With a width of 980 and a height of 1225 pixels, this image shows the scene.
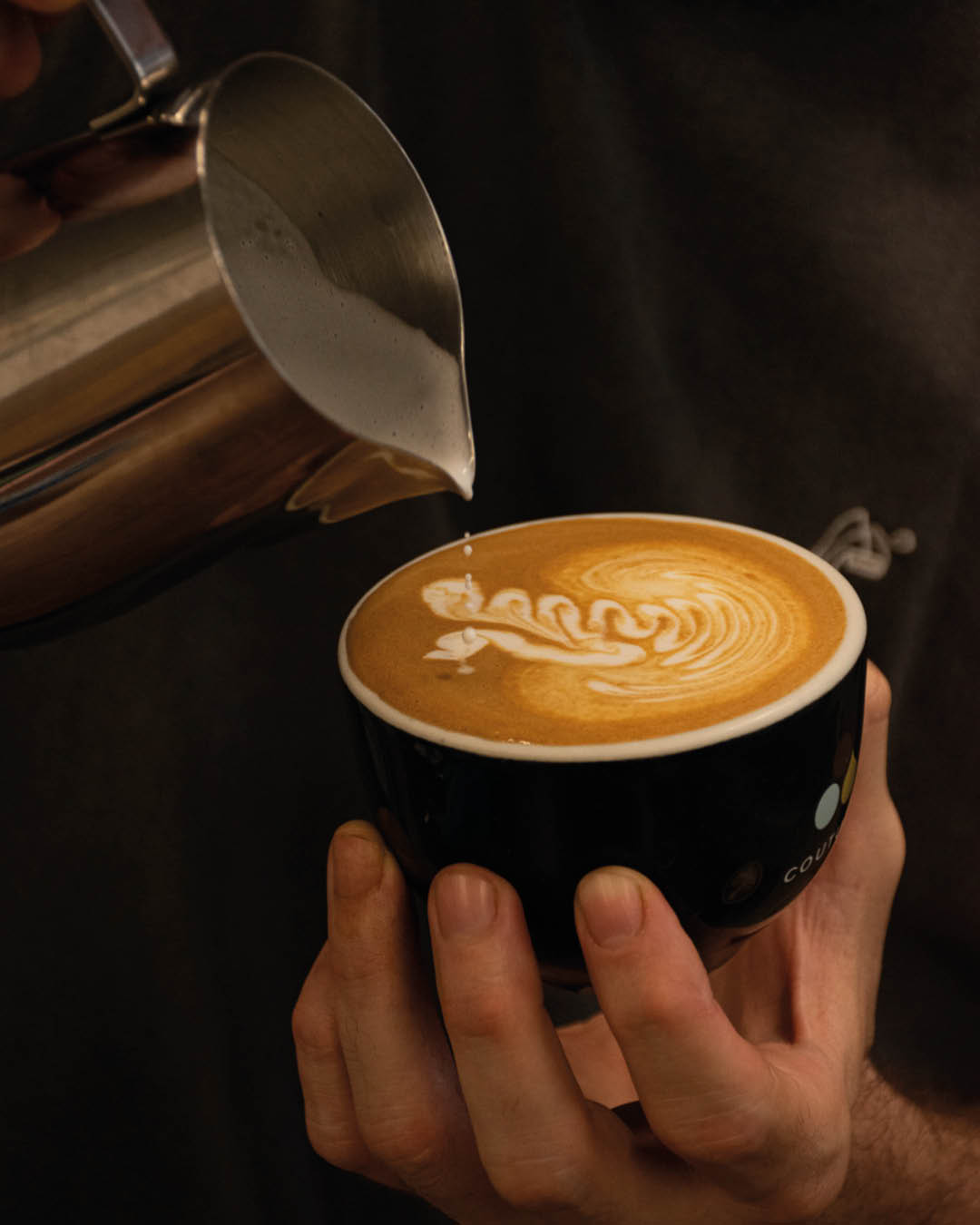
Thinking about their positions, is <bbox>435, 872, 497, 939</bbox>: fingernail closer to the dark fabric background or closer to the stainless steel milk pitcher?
the stainless steel milk pitcher

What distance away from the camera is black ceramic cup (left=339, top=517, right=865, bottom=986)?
0.49 meters

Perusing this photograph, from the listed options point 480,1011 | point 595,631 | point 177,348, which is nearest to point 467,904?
point 480,1011

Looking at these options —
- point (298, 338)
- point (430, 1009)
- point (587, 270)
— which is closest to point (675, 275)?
point (587, 270)

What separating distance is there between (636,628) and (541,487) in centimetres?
43

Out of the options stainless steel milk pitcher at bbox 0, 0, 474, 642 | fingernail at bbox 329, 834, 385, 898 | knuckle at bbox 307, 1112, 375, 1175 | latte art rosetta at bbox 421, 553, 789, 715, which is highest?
stainless steel milk pitcher at bbox 0, 0, 474, 642

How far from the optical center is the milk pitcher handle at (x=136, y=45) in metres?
0.45

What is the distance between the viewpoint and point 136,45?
17.7 inches

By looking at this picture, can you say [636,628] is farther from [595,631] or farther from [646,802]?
[646,802]

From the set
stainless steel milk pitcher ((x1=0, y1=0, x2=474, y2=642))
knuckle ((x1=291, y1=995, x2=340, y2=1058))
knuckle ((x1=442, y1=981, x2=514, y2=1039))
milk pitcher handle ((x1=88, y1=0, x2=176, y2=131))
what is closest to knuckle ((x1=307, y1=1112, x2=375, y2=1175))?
knuckle ((x1=291, y1=995, x2=340, y2=1058))

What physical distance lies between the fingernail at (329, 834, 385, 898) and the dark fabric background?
34 cm

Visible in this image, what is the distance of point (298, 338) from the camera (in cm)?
53

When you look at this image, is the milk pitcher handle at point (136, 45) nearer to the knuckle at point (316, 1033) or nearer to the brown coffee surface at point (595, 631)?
the brown coffee surface at point (595, 631)

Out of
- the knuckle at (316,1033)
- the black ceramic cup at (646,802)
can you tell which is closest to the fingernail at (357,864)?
the black ceramic cup at (646,802)

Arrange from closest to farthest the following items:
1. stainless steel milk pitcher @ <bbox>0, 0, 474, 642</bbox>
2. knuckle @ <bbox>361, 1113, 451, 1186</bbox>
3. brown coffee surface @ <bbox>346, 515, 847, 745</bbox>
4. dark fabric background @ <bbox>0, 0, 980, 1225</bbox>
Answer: stainless steel milk pitcher @ <bbox>0, 0, 474, 642</bbox> → brown coffee surface @ <bbox>346, 515, 847, 745</bbox> → knuckle @ <bbox>361, 1113, 451, 1186</bbox> → dark fabric background @ <bbox>0, 0, 980, 1225</bbox>
